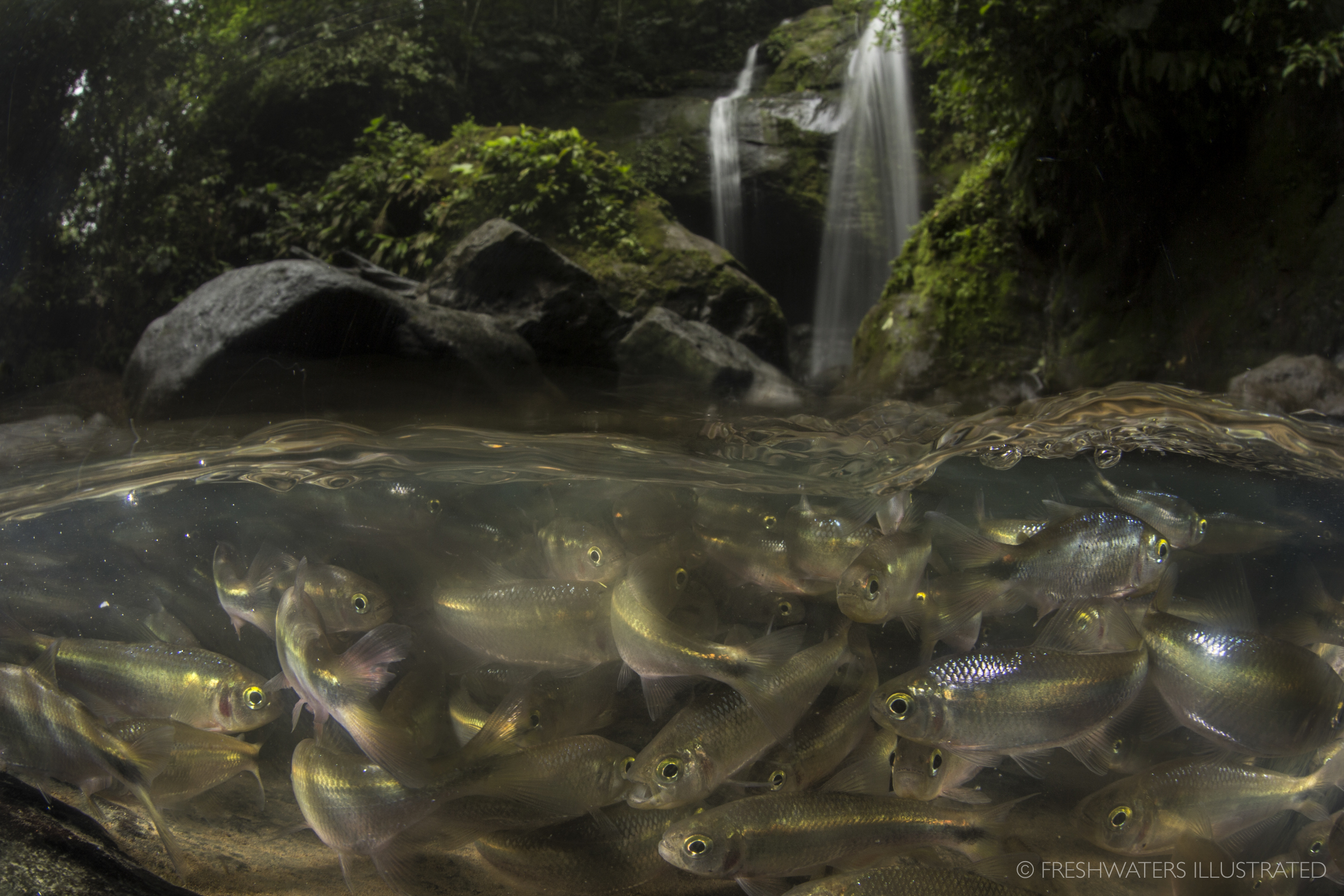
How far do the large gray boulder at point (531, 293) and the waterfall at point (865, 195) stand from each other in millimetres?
1086

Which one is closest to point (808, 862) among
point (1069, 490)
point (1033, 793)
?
point (1033, 793)

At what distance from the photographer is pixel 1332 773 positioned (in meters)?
3.01

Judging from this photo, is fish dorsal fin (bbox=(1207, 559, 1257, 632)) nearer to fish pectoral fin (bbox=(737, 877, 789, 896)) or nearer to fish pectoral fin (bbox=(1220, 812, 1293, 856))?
fish pectoral fin (bbox=(1220, 812, 1293, 856))

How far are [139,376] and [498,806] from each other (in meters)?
2.22

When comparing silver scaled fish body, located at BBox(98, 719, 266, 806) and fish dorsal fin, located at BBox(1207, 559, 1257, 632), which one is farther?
fish dorsal fin, located at BBox(1207, 559, 1257, 632)

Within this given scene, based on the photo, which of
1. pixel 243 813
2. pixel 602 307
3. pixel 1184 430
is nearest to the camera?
pixel 602 307

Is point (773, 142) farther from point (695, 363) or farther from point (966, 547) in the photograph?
point (966, 547)

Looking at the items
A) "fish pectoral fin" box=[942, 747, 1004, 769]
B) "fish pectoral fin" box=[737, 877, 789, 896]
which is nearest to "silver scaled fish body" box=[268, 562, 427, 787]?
"fish pectoral fin" box=[737, 877, 789, 896]

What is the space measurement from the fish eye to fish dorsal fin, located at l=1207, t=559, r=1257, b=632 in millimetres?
2538

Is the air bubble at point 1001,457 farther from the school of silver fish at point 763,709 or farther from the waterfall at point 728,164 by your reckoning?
the waterfall at point 728,164

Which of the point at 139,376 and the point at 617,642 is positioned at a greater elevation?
the point at 139,376

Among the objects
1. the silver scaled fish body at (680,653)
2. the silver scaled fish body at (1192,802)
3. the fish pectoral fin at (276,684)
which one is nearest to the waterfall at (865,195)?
the silver scaled fish body at (680,653)

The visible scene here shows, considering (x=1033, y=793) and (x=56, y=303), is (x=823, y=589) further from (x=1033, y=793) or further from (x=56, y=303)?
(x=56, y=303)

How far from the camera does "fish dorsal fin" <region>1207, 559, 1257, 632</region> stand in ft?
11.0
